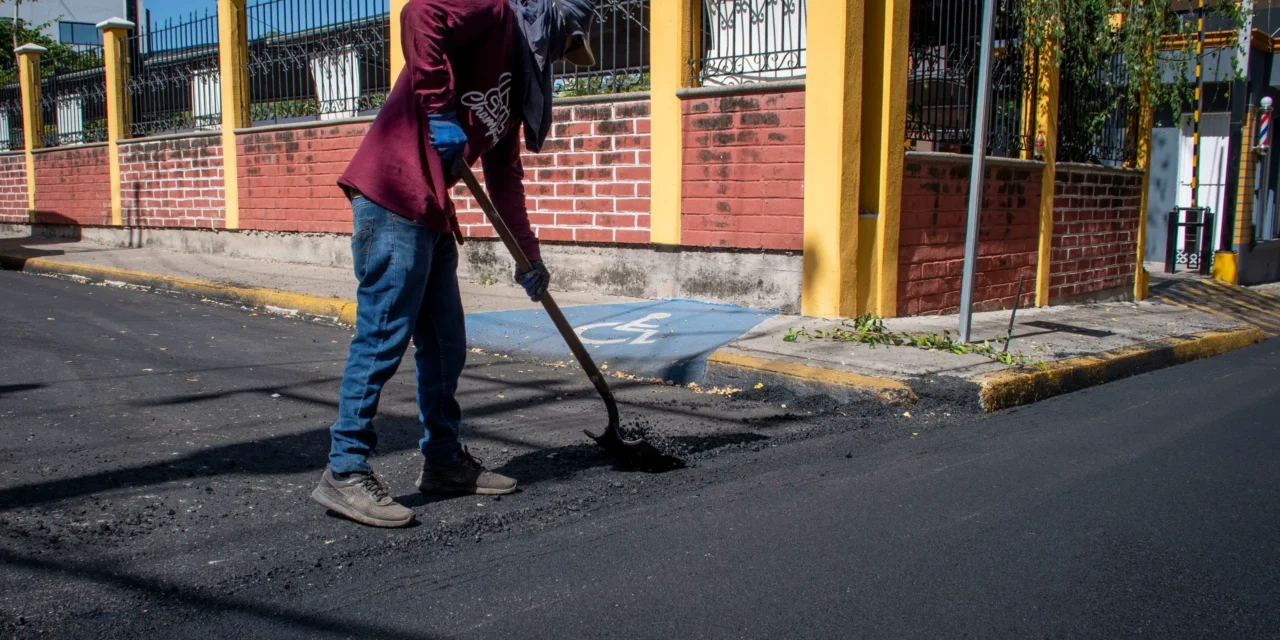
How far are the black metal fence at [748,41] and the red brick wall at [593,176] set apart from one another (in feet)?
1.95

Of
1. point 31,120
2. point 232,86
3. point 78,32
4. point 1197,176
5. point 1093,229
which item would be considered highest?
point 78,32

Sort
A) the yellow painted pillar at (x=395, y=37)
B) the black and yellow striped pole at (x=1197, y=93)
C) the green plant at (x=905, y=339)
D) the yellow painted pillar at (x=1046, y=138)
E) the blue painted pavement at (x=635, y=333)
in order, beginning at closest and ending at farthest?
the green plant at (x=905, y=339) < the blue painted pavement at (x=635, y=333) < the yellow painted pillar at (x=1046, y=138) < the yellow painted pillar at (x=395, y=37) < the black and yellow striped pole at (x=1197, y=93)

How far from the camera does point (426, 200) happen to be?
3.12 metres

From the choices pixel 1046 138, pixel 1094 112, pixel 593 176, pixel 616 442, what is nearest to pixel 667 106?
pixel 593 176

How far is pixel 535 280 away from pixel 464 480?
2.41ft

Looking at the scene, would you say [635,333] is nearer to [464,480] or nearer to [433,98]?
[464,480]

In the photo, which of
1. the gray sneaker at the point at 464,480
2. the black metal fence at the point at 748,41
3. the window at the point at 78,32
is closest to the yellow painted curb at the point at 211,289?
the black metal fence at the point at 748,41

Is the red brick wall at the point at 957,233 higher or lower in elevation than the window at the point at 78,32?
lower

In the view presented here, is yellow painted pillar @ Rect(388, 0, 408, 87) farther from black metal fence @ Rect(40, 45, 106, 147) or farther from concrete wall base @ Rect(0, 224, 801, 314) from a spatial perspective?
black metal fence @ Rect(40, 45, 106, 147)

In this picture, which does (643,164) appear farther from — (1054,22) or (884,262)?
(1054,22)

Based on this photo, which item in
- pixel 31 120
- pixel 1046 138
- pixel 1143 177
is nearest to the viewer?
pixel 1046 138

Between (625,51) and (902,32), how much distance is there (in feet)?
7.54

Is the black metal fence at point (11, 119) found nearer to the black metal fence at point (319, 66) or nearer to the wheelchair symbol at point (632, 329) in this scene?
the black metal fence at point (319, 66)

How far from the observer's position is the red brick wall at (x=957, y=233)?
7.31m
